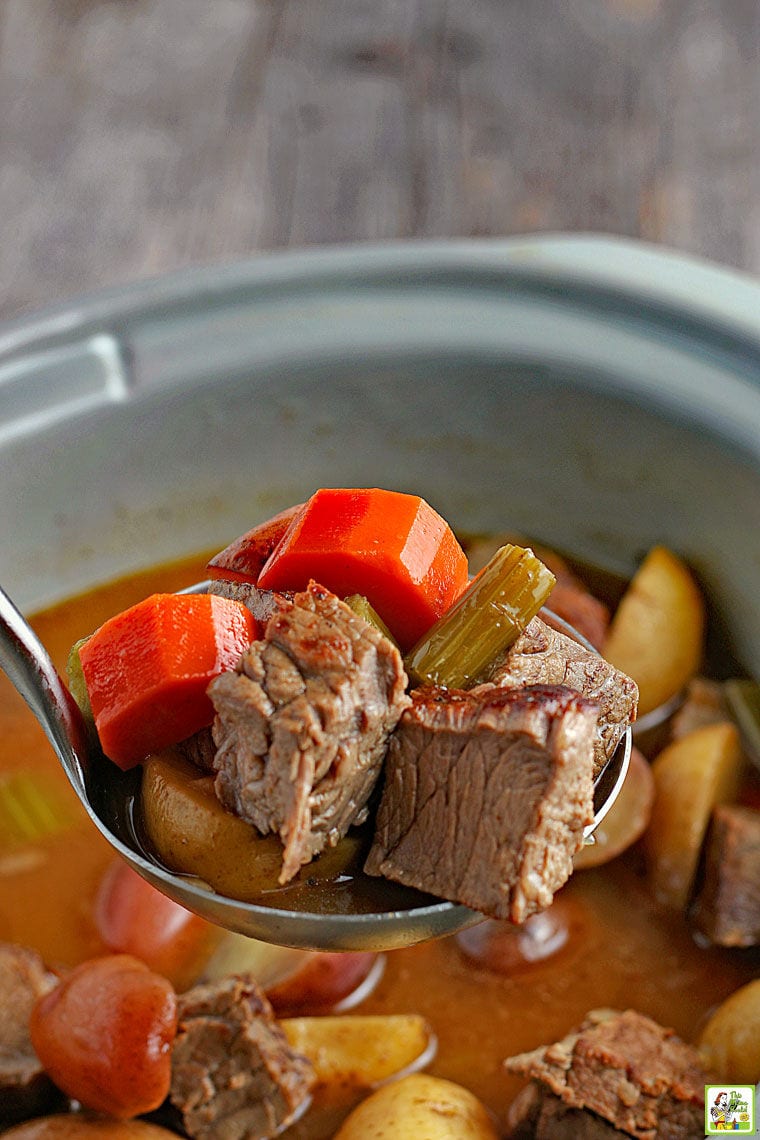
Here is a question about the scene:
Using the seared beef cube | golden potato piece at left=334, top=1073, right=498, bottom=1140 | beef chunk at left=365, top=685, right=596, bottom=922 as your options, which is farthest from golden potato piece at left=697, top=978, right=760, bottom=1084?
beef chunk at left=365, top=685, right=596, bottom=922

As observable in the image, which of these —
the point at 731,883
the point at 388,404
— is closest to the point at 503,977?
the point at 731,883

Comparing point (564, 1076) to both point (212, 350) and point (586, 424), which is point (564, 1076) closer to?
point (586, 424)

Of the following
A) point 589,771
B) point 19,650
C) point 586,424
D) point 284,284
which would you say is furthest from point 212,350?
point 589,771

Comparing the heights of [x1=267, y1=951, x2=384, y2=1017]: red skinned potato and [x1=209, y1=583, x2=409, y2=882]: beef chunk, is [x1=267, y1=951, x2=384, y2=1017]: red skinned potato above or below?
below

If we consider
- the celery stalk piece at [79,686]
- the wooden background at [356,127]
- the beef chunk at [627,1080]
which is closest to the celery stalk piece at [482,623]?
the celery stalk piece at [79,686]

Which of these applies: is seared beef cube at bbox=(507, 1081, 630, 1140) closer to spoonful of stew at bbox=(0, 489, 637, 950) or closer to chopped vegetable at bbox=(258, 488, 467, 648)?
spoonful of stew at bbox=(0, 489, 637, 950)

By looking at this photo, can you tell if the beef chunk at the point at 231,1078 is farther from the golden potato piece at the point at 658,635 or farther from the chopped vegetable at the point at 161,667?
the golden potato piece at the point at 658,635

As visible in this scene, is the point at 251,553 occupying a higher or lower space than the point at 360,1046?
higher

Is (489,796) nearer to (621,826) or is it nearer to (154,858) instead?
(154,858)
